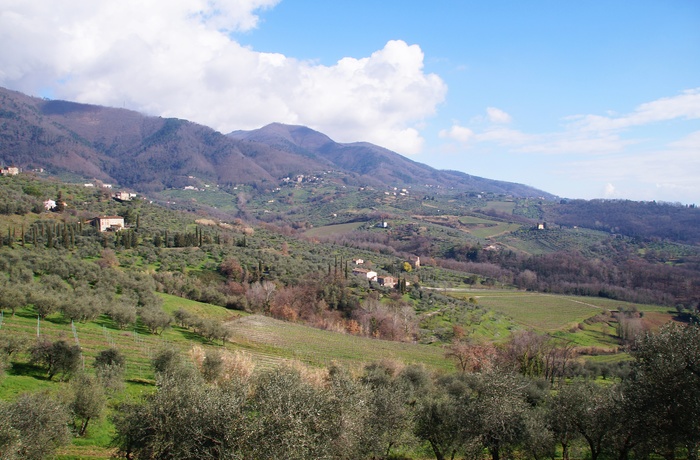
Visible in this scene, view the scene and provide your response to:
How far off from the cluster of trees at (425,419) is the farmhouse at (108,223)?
73130 millimetres

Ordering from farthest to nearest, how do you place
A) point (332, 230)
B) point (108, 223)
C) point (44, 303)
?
point (332, 230) → point (108, 223) → point (44, 303)

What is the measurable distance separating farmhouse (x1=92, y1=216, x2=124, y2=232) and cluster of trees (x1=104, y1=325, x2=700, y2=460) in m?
73.1

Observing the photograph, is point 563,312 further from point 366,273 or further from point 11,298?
point 11,298

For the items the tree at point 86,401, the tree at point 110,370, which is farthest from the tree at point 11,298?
the tree at point 86,401

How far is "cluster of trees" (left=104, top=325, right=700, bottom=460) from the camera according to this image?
16.4 m

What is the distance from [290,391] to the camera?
18.6m

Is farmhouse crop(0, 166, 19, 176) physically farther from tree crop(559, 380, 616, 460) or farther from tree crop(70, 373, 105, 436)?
tree crop(559, 380, 616, 460)

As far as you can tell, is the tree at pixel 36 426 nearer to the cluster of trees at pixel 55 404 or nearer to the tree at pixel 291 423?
the cluster of trees at pixel 55 404

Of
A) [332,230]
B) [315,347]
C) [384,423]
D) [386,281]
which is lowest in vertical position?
[315,347]

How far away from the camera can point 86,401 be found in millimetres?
22391

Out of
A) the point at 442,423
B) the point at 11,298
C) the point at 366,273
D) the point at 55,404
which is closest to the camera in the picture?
the point at 55,404

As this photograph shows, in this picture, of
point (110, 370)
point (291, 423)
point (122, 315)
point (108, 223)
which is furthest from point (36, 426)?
point (108, 223)

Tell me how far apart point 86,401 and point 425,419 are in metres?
18.9

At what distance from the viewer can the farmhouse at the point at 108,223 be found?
83688 millimetres
